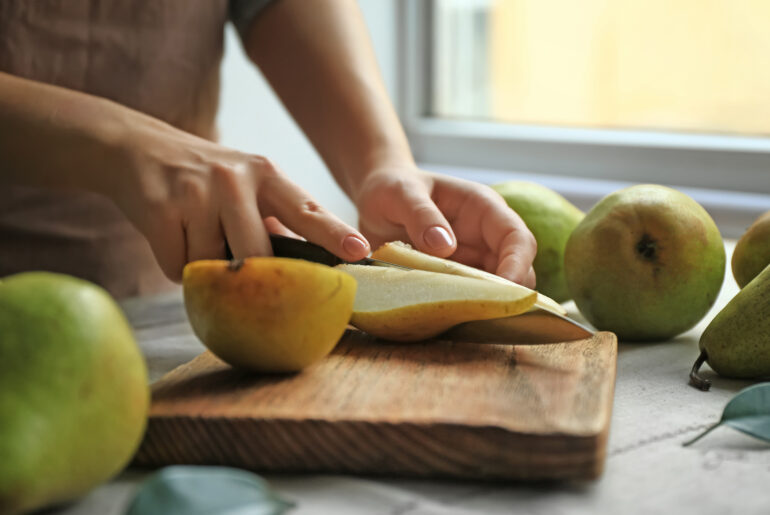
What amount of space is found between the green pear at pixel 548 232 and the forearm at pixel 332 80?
0.17 m

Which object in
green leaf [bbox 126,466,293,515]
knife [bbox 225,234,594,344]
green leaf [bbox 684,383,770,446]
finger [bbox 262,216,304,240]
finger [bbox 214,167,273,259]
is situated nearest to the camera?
green leaf [bbox 126,466,293,515]

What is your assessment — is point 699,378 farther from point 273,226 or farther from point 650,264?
point 273,226

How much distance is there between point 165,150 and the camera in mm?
813

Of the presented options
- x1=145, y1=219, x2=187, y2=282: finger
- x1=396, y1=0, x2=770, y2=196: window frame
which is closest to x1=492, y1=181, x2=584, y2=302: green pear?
x1=145, y1=219, x2=187, y2=282: finger

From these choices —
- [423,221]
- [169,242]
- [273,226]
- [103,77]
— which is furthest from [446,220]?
[103,77]

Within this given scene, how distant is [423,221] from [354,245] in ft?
0.46

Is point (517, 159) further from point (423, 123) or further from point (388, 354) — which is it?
point (388, 354)

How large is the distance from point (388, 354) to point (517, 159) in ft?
4.24

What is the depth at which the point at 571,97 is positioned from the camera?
185 cm

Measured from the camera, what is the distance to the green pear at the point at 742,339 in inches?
26.8

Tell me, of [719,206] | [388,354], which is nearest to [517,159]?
[719,206]

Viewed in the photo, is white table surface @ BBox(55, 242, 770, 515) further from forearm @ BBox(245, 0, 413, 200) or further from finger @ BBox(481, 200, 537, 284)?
forearm @ BBox(245, 0, 413, 200)

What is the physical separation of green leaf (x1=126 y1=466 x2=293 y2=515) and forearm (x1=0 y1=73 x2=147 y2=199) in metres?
0.47

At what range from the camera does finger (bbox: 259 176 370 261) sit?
74 cm
